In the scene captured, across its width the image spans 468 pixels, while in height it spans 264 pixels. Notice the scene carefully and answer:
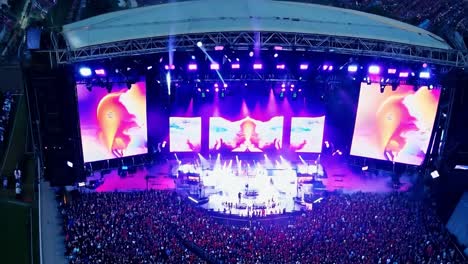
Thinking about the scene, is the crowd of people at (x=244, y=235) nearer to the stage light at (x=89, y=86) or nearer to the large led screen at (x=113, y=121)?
the large led screen at (x=113, y=121)

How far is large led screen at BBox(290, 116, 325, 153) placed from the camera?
26.6m

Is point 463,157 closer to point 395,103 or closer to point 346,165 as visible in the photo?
point 395,103

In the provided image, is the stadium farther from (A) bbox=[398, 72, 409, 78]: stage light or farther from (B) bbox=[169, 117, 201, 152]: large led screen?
(A) bbox=[398, 72, 409, 78]: stage light

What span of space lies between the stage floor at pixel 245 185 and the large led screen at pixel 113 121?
68.0 inches

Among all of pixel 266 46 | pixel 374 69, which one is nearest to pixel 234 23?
pixel 266 46

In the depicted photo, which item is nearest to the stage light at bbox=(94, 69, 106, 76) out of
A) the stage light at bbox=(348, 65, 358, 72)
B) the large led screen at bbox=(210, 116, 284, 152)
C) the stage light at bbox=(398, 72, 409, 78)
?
the large led screen at bbox=(210, 116, 284, 152)

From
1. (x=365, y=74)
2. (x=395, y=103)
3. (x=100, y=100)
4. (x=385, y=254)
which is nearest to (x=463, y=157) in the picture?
(x=395, y=103)

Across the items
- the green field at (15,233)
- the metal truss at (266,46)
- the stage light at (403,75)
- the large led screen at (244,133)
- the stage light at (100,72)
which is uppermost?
the metal truss at (266,46)

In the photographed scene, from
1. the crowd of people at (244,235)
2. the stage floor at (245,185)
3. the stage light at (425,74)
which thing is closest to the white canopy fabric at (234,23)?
the stage light at (425,74)

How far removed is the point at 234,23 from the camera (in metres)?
20.6

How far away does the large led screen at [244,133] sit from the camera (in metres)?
26.9

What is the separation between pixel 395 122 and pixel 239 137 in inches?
322

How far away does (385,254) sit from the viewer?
18469mm

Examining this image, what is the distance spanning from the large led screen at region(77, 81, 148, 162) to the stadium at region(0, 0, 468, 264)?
0.07 metres
